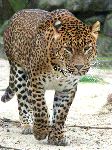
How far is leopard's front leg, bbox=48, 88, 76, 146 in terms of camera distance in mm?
6883

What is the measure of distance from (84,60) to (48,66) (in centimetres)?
55

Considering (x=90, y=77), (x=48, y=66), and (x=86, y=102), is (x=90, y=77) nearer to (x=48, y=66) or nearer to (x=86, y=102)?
(x=86, y=102)

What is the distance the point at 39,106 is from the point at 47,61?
560mm

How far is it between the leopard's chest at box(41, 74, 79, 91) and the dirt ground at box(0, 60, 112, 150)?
2.30ft

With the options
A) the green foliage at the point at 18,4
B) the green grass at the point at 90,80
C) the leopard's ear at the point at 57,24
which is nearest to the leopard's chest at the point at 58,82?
the leopard's ear at the point at 57,24

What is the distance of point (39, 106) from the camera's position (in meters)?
6.72

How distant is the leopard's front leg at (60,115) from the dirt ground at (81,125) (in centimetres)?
12

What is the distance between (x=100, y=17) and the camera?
1838 centimetres

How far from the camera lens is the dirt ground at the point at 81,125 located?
270 inches

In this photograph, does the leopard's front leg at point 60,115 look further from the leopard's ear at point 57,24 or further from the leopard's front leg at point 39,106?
the leopard's ear at point 57,24

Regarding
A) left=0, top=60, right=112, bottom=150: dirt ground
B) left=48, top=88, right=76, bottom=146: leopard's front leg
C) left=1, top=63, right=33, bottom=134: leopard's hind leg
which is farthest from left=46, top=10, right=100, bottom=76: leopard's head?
left=1, top=63, right=33, bottom=134: leopard's hind leg

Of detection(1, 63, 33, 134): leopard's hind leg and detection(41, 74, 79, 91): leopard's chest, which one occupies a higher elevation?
detection(41, 74, 79, 91): leopard's chest

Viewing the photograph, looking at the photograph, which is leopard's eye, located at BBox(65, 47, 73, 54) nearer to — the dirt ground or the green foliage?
the dirt ground

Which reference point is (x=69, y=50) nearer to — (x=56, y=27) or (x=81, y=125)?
(x=56, y=27)
